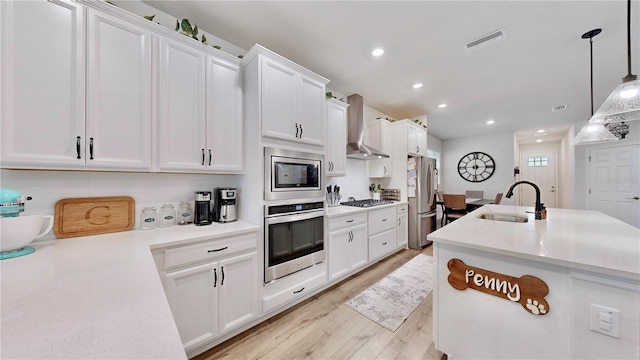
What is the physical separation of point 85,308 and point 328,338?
166 centimetres

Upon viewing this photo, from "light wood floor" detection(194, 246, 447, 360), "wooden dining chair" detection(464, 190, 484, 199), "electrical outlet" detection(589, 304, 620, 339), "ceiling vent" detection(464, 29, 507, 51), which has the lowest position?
"light wood floor" detection(194, 246, 447, 360)

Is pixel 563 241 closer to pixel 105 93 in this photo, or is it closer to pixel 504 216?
pixel 504 216

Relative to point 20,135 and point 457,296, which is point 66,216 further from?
point 457,296

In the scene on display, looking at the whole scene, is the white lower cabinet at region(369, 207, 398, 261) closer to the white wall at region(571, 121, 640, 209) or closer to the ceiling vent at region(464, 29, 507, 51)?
the ceiling vent at region(464, 29, 507, 51)

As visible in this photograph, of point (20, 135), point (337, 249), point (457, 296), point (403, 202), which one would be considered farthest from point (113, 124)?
point (403, 202)

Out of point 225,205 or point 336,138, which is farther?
point 336,138

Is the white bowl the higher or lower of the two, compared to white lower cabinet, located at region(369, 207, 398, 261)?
higher

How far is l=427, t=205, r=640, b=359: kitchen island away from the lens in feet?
3.12

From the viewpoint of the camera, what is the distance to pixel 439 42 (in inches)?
89.2

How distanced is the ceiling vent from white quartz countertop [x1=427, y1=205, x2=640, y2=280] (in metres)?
1.78

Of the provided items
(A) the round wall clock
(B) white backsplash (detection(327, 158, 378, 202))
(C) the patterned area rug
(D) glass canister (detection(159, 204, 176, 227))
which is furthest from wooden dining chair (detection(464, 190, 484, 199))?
(D) glass canister (detection(159, 204, 176, 227))

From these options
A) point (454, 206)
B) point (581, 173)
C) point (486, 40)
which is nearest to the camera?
point (486, 40)

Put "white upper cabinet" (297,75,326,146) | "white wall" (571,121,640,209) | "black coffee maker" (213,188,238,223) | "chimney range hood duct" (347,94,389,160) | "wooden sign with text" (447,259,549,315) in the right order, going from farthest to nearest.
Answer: "white wall" (571,121,640,209)
"chimney range hood duct" (347,94,389,160)
"white upper cabinet" (297,75,326,146)
"black coffee maker" (213,188,238,223)
"wooden sign with text" (447,259,549,315)

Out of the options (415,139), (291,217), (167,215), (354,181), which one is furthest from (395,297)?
(415,139)
